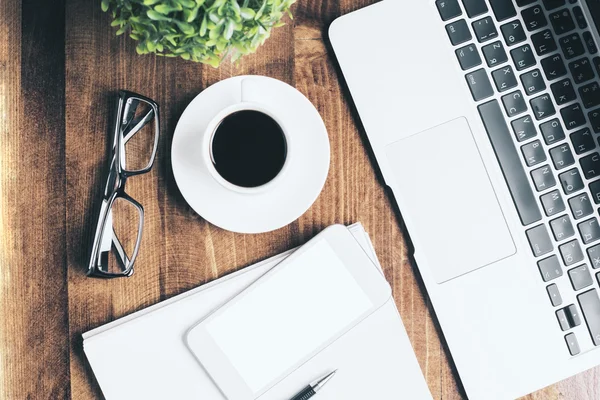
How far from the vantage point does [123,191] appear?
607mm

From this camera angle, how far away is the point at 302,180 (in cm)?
61

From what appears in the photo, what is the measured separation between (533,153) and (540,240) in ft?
0.33

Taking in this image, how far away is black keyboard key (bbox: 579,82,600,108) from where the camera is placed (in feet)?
2.08

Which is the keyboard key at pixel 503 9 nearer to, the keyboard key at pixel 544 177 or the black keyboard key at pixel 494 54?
the black keyboard key at pixel 494 54

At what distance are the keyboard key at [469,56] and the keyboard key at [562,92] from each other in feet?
0.30

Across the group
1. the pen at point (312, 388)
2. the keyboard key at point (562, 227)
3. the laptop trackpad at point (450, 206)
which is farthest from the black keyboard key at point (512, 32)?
the pen at point (312, 388)

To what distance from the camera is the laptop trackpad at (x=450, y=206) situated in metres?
0.63

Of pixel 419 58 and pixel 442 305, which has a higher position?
pixel 419 58

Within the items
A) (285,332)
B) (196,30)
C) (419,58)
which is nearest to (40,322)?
(285,332)

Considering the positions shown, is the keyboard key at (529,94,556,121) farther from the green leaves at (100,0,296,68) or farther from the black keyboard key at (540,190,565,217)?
the green leaves at (100,0,296,68)

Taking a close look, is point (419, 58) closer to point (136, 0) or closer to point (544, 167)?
point (544, 167)

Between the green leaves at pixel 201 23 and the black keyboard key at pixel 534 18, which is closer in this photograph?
the green leaves at pixel 201 23

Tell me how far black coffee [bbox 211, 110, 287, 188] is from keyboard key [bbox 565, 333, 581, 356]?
1.25 ft

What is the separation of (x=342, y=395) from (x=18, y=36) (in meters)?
0.54
